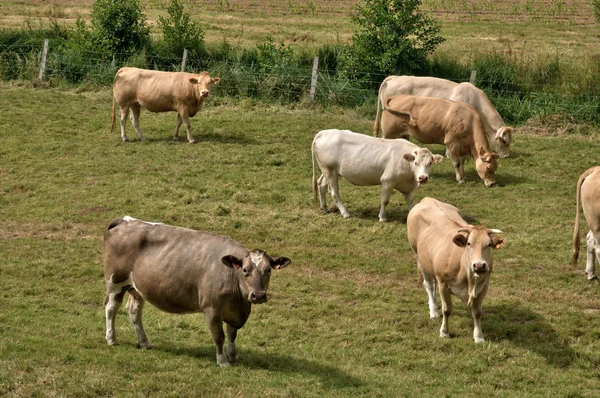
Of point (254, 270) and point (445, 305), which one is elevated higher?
point (254, 270)

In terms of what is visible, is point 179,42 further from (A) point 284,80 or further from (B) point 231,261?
(B) point 231,261

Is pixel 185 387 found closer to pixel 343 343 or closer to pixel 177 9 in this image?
pixel 343 343

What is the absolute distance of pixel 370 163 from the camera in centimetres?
1761

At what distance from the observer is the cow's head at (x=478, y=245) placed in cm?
1129

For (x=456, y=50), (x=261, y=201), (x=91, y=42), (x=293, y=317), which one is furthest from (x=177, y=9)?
(x=293, y=317)

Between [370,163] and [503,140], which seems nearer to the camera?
[370,163]

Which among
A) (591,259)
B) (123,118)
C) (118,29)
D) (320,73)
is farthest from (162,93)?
(591,259)

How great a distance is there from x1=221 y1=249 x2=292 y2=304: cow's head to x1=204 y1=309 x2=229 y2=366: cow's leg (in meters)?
0.44

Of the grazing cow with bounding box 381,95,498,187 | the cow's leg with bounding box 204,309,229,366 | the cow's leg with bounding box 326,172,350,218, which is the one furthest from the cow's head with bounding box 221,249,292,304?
the grazing cow with bounding box 381,95,498,187

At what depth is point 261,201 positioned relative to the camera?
60.6ft

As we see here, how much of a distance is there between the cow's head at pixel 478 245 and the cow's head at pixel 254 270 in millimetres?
2350

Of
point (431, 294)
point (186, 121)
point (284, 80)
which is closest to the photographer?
point (431, 294)

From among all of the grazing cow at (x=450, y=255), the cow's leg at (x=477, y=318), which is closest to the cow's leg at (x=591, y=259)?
the grazing cow at (x=450, y=255)

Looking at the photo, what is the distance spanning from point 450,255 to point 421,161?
5314 mm
